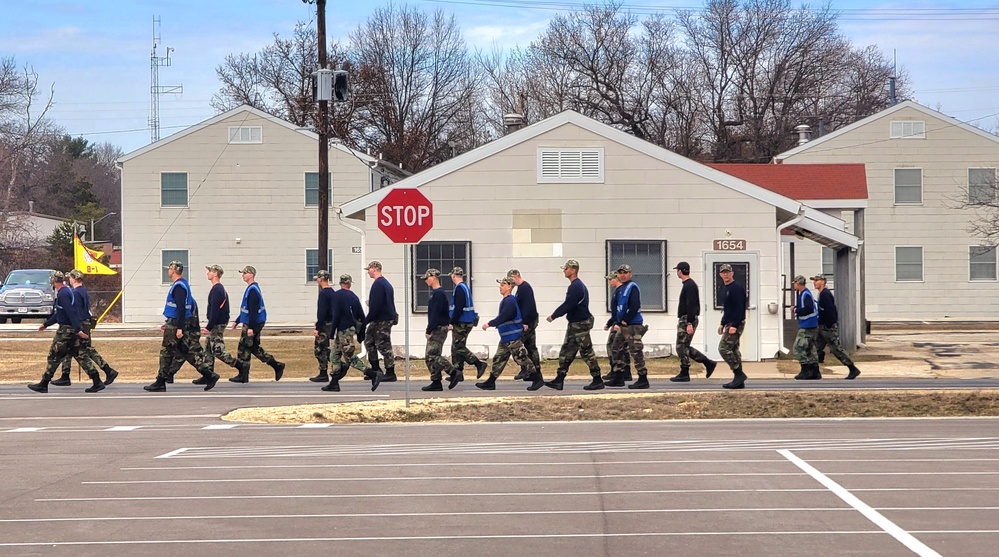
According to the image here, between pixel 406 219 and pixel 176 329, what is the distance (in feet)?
15.4

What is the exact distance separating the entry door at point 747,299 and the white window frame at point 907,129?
2139 cm

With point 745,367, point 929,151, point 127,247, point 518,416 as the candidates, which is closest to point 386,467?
point 518,416

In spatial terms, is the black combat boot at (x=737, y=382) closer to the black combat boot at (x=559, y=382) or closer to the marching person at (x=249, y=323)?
the black combat boot at (x=559, y=382)

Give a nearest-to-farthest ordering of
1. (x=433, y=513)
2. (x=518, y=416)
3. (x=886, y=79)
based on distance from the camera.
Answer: (x=433, y=513) → (x=518, y=416) → (x=886, y=79)

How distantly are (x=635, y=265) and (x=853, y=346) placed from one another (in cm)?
588

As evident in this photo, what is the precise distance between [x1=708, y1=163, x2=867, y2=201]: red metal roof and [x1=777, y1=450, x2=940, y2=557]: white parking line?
18216mm

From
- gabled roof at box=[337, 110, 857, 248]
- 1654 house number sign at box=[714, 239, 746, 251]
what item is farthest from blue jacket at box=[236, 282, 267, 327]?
1654 house number sign at box=[714, 239, 746, 251]

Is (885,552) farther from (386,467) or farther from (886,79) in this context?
(886,79)

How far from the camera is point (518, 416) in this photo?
1444cm

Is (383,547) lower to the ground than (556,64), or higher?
lower

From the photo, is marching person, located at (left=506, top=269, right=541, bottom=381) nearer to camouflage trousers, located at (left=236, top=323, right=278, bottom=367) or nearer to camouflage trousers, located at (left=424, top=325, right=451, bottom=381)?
camouflage trousers, located at (left=424, top=325, right=451, bottom=381)

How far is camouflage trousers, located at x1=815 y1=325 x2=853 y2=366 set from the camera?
64.5ft

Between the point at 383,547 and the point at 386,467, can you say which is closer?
the point at 383,547

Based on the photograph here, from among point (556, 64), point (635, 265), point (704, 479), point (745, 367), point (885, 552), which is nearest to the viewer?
point (885, 552)
